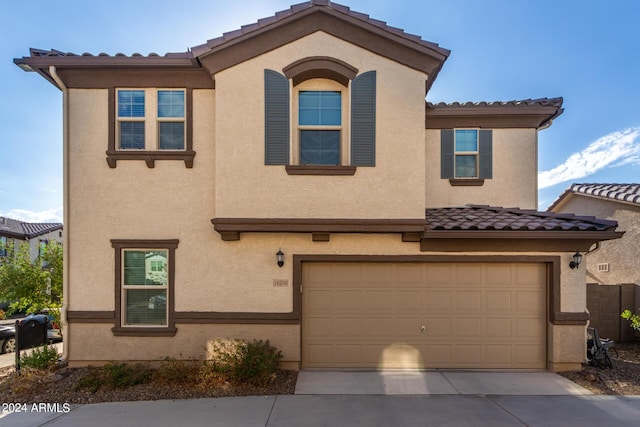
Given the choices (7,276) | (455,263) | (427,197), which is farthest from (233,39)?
(7,276)

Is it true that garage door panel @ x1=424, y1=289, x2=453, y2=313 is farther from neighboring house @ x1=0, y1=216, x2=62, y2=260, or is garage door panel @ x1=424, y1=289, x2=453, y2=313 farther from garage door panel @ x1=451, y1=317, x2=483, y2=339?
neighboring house @ x1=0, y1=216, x2=62, y2=260

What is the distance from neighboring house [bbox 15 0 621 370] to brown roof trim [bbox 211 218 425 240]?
0.18m

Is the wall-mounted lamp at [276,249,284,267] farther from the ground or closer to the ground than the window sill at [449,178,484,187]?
closer to the ground

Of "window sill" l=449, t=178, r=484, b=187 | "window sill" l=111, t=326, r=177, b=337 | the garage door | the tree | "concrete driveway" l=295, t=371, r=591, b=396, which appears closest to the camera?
"concrete driveway" l=295, t=371, r=591, b=396

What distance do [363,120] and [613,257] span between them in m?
9.94

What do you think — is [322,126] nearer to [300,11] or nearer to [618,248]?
[300,11]

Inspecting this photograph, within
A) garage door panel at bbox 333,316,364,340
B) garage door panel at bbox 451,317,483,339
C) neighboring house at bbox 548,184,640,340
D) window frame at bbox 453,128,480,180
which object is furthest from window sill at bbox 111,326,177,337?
neighboring house at bbox 548,184,640,340

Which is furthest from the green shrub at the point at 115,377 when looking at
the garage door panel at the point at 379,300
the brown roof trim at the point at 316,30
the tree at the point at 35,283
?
the brown roof trim at the point at 316,30

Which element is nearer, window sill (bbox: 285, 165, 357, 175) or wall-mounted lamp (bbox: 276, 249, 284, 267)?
window sill (bbox: 285, 165, 357, 175)

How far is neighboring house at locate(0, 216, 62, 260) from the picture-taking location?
23.6 meters

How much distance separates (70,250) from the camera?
20.4ft

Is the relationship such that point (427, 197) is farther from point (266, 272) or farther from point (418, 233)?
point (266, 272)

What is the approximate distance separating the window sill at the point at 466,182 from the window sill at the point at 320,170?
3568 millimetres

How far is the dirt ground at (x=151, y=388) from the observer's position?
5.16 meters
